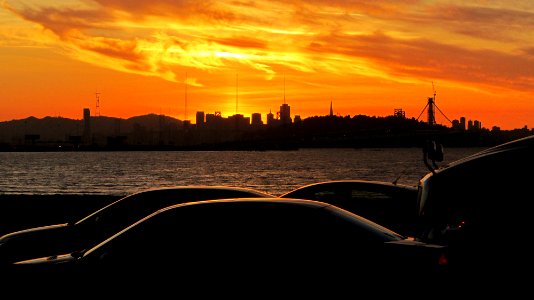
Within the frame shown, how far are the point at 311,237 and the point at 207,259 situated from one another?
921mm

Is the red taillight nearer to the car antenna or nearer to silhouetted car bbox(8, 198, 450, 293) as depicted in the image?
silhouetted car bbox(8, 198, 450, 293)

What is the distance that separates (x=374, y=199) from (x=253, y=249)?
757 centimetres

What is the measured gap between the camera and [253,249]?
21.2 ft

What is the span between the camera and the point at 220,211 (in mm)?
6758

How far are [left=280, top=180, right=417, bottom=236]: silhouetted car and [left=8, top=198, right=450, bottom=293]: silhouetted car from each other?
653 cm

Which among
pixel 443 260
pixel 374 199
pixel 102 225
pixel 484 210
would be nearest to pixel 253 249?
pixel 443 260

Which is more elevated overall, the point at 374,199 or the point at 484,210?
the point at 484,210

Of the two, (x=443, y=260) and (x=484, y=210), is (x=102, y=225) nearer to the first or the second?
(x=484, y=210)

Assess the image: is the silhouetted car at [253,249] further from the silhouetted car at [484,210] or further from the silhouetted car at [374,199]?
the silhouetted car at [374,199]

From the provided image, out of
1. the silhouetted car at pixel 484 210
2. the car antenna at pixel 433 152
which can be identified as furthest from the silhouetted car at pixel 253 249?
the car antenna at pixel 433 152

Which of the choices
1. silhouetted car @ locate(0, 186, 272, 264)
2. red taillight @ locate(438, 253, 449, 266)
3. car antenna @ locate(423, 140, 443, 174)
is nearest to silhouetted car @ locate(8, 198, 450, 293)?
red taillight @ locate(438, 253, 449, 266)

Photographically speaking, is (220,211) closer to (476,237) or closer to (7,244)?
(476,237)

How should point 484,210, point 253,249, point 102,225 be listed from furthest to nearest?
point 102,225
point 484,210
point 253,249

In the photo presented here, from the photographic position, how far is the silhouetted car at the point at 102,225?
35.4 ft
